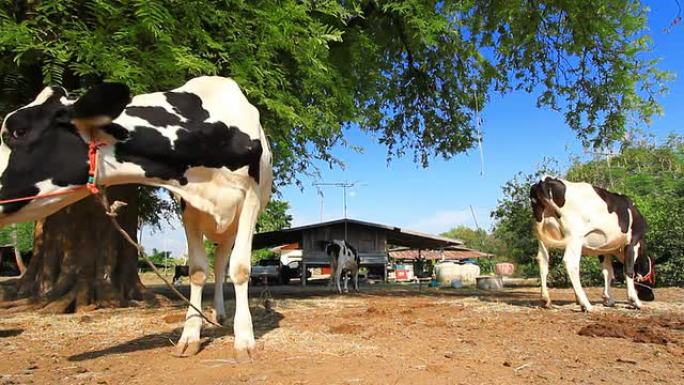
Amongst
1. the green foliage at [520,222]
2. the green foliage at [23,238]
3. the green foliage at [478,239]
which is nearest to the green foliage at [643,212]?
the green foliage at [520,222]

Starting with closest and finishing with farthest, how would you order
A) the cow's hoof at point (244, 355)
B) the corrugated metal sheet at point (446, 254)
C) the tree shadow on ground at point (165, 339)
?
the cow's hoof at point (244, 355) → the tree shadow on ground at point (165, 339) → the corrugated metal sheet at point (446, 254)

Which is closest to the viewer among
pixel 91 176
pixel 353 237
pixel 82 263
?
pixel 91 176

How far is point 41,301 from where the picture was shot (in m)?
9.86

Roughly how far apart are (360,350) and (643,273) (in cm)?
816

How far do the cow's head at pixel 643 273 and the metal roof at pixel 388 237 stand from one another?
16.4 metres

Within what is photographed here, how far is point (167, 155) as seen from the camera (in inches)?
188

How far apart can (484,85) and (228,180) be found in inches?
449

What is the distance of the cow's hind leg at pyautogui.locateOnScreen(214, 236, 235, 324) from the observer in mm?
6332

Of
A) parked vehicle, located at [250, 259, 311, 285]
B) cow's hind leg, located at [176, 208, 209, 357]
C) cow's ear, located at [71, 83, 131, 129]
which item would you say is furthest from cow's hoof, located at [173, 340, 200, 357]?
parked vehicle, located at [250, 259, 311, 285]

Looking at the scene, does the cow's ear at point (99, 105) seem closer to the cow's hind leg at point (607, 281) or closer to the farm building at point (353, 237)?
the cow's hind leg at point (607, 281)

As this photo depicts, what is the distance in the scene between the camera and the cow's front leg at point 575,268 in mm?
8898

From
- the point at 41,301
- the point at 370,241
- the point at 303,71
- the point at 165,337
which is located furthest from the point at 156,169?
the point at 370,241

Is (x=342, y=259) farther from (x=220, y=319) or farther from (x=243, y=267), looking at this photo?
(x=243, y=267)

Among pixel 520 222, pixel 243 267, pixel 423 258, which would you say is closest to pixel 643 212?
pixel 520 222
